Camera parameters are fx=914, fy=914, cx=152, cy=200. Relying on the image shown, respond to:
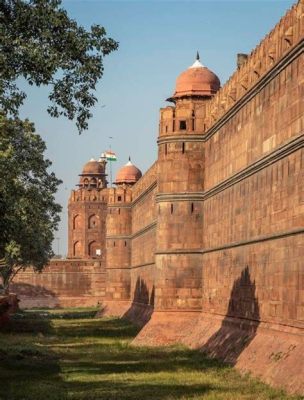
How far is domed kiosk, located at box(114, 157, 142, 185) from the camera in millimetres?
67375

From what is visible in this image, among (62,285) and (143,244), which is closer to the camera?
(143,244)

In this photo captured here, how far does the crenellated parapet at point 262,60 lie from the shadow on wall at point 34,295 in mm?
46982

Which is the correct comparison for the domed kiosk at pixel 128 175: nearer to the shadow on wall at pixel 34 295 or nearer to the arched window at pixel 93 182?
the shadow on wall at pixel 34 295

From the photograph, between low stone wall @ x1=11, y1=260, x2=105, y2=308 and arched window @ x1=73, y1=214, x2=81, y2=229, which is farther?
arched window @ x1=73, y1=214, x2=81, y2=229

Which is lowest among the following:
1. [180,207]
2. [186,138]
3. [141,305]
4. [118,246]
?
[141,305]

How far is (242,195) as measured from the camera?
2609 centimetres

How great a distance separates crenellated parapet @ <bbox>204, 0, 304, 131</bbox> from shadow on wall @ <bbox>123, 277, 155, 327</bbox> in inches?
577

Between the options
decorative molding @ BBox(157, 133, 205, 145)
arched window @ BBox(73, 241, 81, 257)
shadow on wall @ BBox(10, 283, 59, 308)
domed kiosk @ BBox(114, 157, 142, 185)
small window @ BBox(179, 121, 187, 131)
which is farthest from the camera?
arched window @ BBox(73, 241, 81, 257)

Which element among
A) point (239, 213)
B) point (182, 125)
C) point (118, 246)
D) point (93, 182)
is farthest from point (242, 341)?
point (93, 182)

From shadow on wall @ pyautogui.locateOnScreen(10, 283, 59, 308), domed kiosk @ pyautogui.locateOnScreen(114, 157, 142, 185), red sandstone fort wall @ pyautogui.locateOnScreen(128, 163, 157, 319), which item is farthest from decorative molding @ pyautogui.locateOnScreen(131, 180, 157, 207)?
shadow on wall @ pyautogui.locateOnScreen(10, 283, 59, 308)

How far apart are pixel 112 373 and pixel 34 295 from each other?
182 ft

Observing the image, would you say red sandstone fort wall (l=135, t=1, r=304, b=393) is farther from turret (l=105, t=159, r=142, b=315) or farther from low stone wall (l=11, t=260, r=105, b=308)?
low stone wall (l=11, t=260, r=105, b=308)

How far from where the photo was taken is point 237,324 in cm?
2581

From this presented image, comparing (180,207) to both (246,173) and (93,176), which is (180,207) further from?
(93,176)
